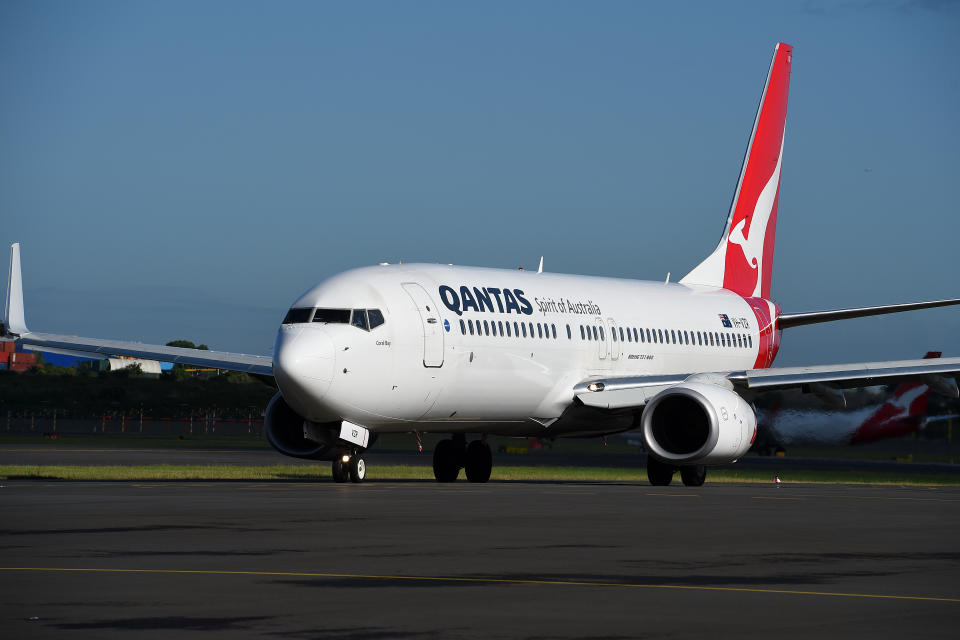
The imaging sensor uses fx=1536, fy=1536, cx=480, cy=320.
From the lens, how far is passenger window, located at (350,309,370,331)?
25625mm

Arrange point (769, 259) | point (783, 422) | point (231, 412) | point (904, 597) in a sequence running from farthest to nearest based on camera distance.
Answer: point (231, 412)
point (783, 422)
point (769, 259)
point (904, 597)

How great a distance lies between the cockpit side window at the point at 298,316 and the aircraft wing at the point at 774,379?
22.3 feet

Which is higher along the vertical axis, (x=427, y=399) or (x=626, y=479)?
(x=427, y=399)

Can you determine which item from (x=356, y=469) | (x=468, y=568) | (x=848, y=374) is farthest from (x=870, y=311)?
(x=468, y=568)

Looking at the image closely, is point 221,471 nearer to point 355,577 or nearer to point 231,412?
point 355,577

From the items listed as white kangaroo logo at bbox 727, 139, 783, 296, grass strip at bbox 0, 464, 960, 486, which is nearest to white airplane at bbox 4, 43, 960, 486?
grass strip at bbox 0, 464, 960, 486

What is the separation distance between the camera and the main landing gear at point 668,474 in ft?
97.7

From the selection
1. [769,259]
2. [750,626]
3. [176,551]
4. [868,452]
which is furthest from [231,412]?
[750,626]

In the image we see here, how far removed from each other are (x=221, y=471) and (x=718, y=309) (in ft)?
40.4

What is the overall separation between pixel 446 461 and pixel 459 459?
0.92 feet

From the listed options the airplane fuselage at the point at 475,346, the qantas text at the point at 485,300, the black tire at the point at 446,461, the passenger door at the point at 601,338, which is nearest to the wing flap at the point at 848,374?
the passenger door at the point at 601,338

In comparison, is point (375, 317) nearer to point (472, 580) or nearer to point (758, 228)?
point (472, 580)

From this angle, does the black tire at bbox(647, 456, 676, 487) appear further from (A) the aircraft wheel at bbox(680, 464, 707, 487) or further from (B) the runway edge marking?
(B) the runway edge marking

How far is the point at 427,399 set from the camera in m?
26.8
